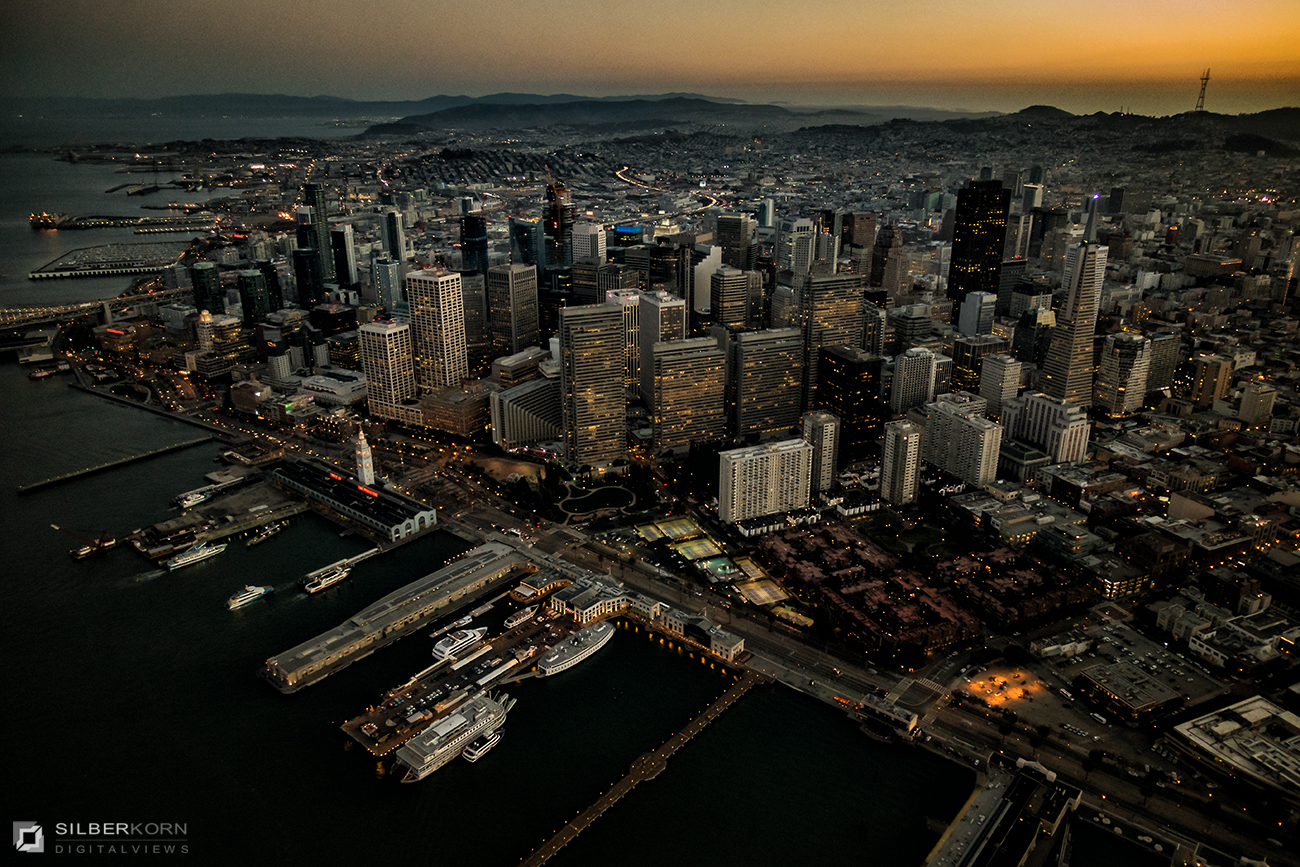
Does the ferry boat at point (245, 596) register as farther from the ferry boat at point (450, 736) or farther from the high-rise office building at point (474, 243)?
the high-rise office building at point (474, 243)

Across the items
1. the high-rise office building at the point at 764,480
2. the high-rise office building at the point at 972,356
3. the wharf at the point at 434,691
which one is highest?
the high-rise office building at the point at 972,356

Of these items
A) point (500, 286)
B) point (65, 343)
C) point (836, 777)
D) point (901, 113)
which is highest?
point (901, 113)

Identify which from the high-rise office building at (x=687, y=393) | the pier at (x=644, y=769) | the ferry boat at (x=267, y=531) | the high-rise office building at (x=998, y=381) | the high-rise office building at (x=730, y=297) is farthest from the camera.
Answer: the high-rise office building at (x=730, y=297)

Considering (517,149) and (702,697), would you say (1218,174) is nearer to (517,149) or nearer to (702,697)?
(702,697)

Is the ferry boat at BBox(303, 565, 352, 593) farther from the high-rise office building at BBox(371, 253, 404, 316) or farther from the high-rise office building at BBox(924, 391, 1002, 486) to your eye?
the high-rise office building at BBox(371, 253, 404, 316)

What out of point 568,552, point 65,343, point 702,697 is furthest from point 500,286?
point 702,697

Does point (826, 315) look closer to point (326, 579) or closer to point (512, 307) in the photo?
point (512, 307)

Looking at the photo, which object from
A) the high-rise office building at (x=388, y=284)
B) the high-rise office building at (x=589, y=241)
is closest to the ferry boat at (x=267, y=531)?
the high-rise office building at (x=388, y=284)
